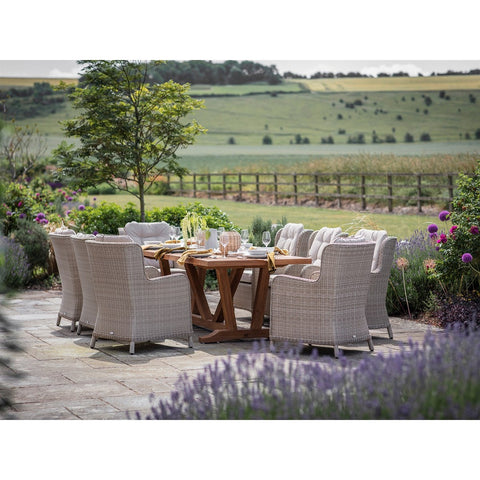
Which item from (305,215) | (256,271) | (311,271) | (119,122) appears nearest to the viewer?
(311,271)

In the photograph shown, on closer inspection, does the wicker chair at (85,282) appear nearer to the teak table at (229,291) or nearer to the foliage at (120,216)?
the teak table at (229,291)

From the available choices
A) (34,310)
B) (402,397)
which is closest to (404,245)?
(34,310)

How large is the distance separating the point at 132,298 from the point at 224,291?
88 cm

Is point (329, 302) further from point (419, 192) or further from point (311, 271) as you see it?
point (419, 192)

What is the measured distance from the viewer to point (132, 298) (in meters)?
5.60

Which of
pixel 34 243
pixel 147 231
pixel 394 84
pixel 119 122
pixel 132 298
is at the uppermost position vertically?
pixel 394 84

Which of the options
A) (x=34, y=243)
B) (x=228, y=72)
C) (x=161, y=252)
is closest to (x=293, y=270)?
(x=161, y=252)

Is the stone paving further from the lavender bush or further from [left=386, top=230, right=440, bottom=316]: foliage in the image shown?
the lavender bush

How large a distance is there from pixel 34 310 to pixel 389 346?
12.5ft

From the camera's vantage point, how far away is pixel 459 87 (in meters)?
14.0

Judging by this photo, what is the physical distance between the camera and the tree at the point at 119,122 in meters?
10.5

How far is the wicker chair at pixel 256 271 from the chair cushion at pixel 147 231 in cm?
169

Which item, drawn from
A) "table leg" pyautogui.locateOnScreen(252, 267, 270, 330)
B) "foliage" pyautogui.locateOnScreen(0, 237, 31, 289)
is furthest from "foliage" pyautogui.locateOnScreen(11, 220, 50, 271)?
"table leg" pyautogui.locateOnScreen(252, 267, 270, 330)
